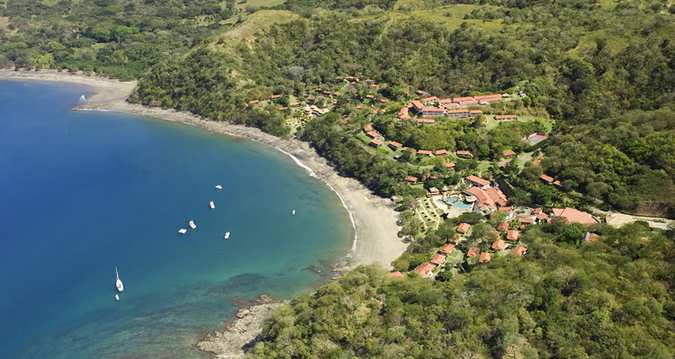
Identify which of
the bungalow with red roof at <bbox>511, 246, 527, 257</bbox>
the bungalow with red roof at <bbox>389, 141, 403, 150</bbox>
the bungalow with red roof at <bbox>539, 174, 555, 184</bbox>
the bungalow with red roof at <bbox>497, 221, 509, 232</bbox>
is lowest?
the bungalow with red roof at <bbox>497, 221, 509, 232</bbox>

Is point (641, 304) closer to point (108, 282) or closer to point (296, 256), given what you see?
point (296, 256)

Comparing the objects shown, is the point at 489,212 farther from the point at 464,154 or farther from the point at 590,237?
the point at 464,154

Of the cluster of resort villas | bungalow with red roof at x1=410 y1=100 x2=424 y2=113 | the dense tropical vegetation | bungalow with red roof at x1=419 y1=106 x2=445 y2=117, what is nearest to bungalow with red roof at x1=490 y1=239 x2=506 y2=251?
the cluster of resort villas

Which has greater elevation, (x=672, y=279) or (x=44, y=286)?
(x=672, y=279)

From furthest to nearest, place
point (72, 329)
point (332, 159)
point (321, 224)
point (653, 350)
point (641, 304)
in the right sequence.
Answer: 1. point (332, 159)
2. point (321, 224)
3. point (72, 329)
4. point (641, 304)
5. point (653, 350)

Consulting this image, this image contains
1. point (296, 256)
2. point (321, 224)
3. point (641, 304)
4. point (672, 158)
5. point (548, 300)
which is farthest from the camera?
point (321, 224)

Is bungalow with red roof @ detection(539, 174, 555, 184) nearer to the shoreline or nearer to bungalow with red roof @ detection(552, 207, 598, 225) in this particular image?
bungalow with red roof @ detection(552, 207, 598, 225)

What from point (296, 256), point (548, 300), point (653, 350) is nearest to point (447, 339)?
point (548, 300)

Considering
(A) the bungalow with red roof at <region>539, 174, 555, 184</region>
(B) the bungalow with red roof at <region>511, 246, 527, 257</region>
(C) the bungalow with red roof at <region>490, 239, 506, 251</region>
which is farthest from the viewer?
(A) the bungalow with red roof at <region>539, 174, 555, 184</region>
